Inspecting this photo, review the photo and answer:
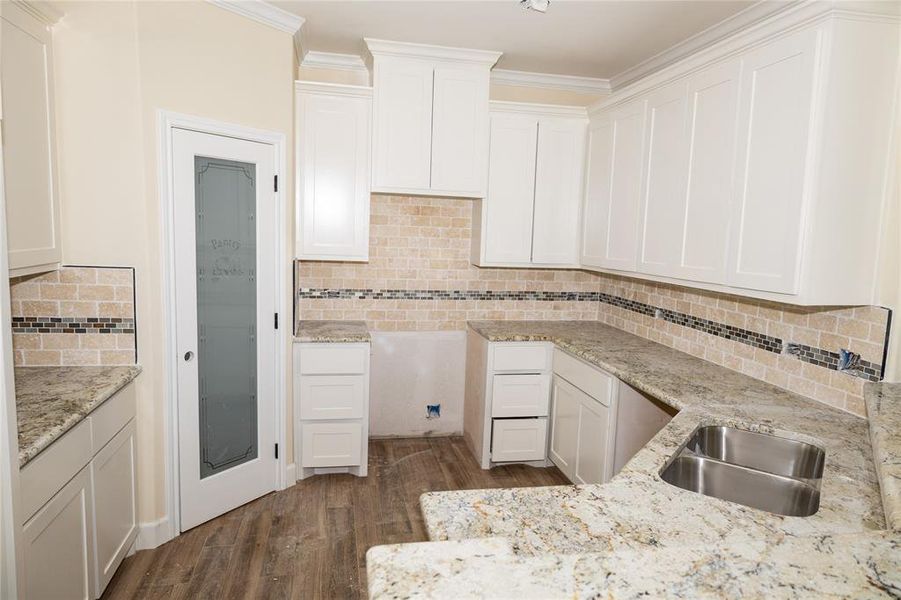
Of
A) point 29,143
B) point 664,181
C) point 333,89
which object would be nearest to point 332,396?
point 333,89

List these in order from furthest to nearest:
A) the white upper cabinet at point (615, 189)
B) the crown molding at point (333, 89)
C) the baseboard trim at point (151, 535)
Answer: the crown molding at point (333, 89) → the white upper cabinet at point (615, 189) → the baseboard trim at point (151, 535)

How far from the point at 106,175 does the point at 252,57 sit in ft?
3.16

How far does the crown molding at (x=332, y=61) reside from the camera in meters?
3.71

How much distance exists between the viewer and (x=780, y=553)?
1025mm

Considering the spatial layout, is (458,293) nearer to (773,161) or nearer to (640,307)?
(640,307)

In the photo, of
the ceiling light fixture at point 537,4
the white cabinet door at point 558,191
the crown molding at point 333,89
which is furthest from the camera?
the white cabinet door at point 558,191

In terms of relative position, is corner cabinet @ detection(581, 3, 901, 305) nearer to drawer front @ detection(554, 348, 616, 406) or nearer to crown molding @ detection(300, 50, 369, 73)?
drawer front @ detection(554, 348, 616, 406)

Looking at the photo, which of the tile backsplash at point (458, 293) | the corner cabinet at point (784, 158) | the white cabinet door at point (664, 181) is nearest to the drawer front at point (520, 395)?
the tile backsplash at point (458, 293)

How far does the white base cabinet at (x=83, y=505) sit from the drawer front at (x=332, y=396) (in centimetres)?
101

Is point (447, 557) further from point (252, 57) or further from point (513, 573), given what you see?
point (252, 57)

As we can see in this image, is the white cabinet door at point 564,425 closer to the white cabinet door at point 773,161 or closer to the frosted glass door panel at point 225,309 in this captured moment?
the white cabinet door at point 773,161

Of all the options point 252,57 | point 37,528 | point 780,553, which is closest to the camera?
point 780,553

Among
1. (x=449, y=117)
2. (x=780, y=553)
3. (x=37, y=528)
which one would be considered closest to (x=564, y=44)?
(x=449, y=117)

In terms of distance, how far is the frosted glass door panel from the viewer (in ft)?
9.43
